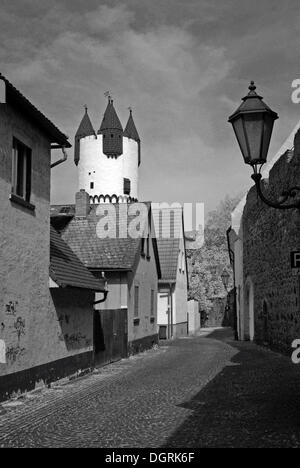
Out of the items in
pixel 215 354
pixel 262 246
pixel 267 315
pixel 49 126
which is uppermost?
pixel 49 126

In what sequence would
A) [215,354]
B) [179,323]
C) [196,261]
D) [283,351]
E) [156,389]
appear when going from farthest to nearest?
[196,261], [179,323], [215,354], [283,351], [156,389]

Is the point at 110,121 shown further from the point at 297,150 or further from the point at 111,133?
the point at 297,150

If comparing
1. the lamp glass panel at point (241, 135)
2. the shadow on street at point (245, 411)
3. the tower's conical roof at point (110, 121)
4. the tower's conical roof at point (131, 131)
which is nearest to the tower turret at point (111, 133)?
the tower's conical roof at point (110, 121)

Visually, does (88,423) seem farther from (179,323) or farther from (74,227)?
(179,323)

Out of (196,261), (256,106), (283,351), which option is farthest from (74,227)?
(196,261)

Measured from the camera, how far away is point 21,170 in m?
11.4

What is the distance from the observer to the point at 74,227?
23.9 meters

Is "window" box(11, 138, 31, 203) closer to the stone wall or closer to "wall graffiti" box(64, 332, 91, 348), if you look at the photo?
"wall graffiti" box(64, 332, 91, 348)

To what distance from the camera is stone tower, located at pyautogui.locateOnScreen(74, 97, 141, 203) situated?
223 feet

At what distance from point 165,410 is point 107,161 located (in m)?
60.5

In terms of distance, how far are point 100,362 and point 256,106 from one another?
39.3ft

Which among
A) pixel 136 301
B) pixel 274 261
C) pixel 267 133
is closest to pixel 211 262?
pixel 136 301

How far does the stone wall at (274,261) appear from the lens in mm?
16766

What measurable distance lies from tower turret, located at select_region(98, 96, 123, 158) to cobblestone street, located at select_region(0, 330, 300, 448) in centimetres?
5439
